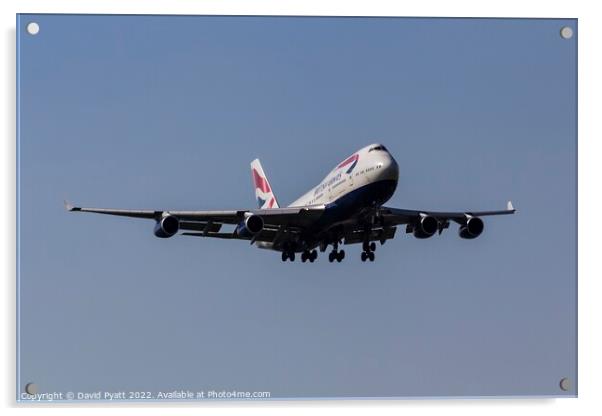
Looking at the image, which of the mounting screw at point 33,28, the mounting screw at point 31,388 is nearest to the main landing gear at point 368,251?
the mounting screw at point 31,388

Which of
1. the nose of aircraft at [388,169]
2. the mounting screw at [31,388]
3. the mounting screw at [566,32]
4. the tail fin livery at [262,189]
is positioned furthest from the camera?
the tail fin livery at [262,189]

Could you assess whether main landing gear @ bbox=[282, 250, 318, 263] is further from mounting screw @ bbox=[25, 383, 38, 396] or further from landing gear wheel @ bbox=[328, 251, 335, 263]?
mounting screw @ bbox=[25, 383, 38, 396]

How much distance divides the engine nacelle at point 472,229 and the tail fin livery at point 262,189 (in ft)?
45.2

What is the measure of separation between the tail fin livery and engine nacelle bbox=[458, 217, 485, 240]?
1378cm

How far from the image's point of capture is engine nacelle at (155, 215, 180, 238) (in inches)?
1176

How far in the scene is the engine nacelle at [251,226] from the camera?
31.6 meters

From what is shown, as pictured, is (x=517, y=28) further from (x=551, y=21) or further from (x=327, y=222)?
(x=327, y=222)

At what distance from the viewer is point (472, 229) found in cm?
3145

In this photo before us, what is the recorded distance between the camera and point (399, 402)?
20766 mm

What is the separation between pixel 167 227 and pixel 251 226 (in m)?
2.79

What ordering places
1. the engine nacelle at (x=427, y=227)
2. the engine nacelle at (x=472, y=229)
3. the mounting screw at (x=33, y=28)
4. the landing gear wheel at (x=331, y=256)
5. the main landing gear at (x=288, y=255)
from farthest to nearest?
the landing gear wheel at (x=331, y=256)
the main landing gear at (x=288, y=255)
the engine nacelle at (x=427, y=227)
the engine nacelle at (x=472, y=229)
the mounting screw at (x=33, y=28)

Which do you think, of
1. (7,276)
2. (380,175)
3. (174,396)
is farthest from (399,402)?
(380,175)

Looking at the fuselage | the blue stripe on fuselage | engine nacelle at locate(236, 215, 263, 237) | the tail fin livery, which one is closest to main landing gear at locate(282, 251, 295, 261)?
the fuselage

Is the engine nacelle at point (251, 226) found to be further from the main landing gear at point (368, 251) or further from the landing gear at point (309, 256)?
the landing gear at point (309, 256)
